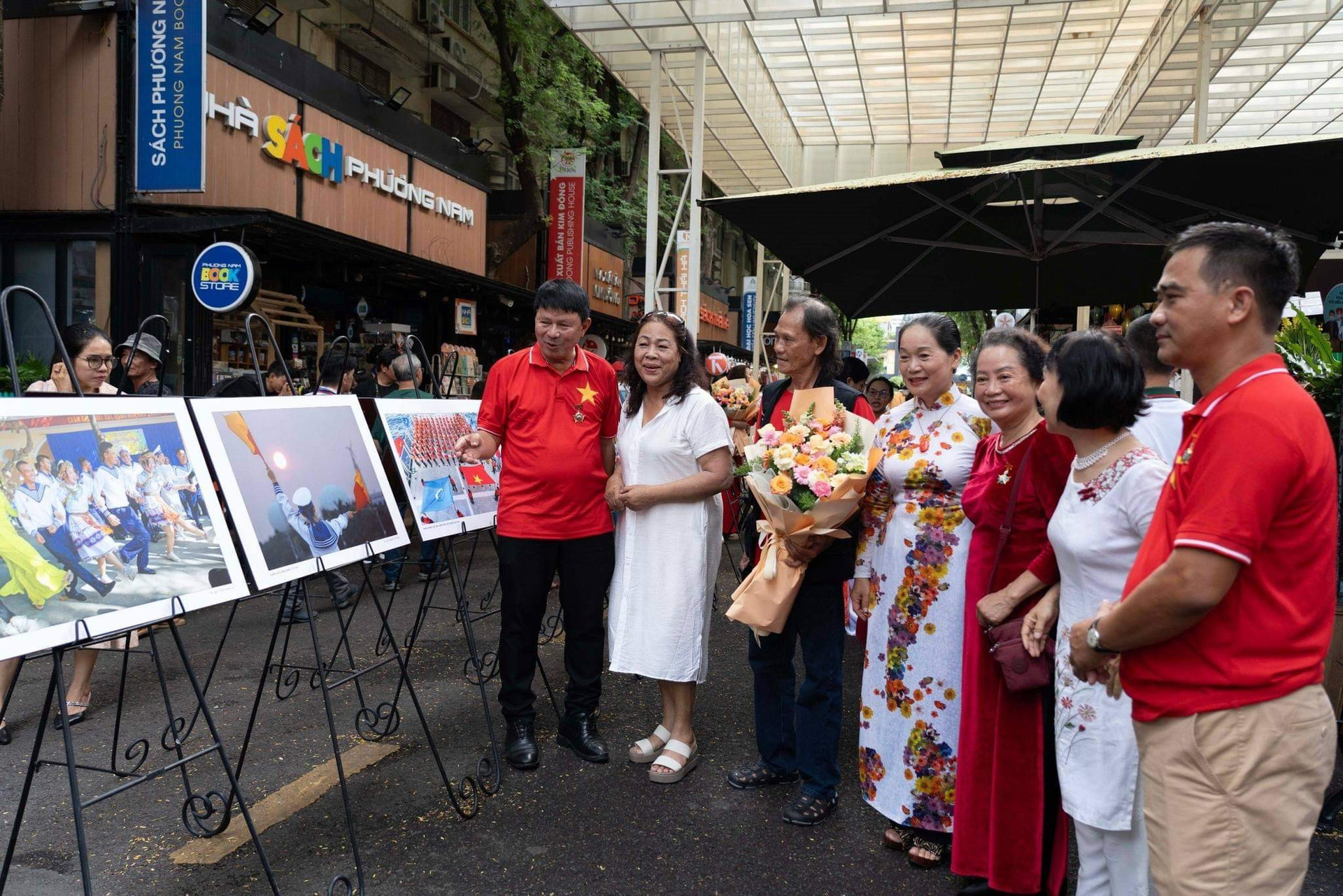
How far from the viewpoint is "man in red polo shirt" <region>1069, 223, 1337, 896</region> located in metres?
1.72

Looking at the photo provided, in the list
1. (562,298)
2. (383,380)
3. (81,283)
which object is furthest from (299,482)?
(81,283)

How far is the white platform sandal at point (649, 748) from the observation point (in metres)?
4.31

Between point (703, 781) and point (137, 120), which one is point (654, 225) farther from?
point (703, 781)

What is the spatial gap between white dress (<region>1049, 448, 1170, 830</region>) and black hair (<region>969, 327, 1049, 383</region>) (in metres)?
0.54

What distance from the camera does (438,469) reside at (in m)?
4.55

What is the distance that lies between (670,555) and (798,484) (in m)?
0.86

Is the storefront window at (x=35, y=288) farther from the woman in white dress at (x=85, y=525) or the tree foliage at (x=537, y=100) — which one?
the woman in white dress at (x=85, y=525)

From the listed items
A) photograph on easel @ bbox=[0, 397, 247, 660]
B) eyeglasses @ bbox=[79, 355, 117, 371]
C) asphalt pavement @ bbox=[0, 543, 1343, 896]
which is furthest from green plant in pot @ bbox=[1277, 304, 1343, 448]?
eyeglasses @ bbox=[79, 355, 117, 371]

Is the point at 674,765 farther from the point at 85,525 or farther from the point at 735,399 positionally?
the point at 735,399

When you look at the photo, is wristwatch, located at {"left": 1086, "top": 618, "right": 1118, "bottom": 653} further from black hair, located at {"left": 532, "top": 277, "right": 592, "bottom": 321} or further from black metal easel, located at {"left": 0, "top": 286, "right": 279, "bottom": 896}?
black hair, located at {"left": 532, "top": 277, "right": 592, "bottom": 321}

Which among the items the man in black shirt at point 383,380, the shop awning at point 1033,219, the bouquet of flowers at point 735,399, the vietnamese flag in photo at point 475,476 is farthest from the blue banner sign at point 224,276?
the shop awning at point 1033,219

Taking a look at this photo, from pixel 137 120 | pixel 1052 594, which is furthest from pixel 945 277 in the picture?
pixel 137 120

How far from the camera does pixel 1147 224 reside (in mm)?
5477

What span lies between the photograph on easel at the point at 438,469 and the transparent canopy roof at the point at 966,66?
24.5ft
